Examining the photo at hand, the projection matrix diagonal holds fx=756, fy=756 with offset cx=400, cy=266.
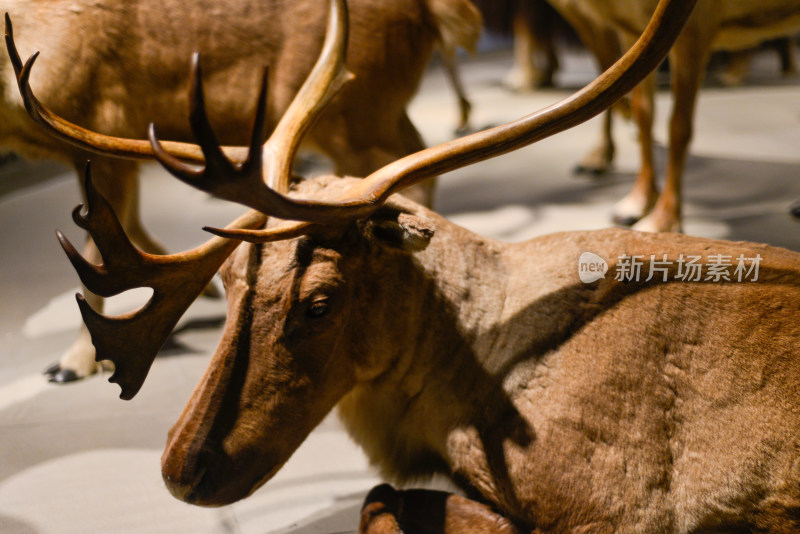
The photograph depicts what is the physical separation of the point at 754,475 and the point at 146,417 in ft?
4.89

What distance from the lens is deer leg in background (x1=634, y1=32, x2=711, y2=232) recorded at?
2.56 metres

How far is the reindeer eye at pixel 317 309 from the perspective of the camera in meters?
1.19

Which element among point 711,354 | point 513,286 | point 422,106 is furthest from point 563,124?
point 422,106

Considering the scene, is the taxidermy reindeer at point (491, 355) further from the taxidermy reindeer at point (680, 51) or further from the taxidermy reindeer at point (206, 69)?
the taxidermy reindeer at point (680, 51)

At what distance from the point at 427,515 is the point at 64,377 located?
1.42m

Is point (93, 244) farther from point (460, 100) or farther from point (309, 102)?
point (460, 100)

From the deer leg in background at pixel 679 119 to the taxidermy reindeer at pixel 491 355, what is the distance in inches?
54.7

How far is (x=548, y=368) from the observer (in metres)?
1.25

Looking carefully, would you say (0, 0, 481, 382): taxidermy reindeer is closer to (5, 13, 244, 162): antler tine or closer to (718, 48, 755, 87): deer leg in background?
(5, 13, 244, 162): antler tine

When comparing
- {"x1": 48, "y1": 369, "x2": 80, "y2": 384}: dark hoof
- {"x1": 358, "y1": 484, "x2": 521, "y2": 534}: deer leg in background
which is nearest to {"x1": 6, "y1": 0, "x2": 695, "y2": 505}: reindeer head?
{"x1": 358, "y1": 484, "x2": 521, "y2": 534}: deer leg in background

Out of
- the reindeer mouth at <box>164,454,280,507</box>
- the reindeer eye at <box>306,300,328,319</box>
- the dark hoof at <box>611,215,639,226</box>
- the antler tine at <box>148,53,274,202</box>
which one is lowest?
the dark hoof at <box>611,215,639,226</box>

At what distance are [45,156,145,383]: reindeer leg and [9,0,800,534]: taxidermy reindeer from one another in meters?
0.89

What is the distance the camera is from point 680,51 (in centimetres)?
254

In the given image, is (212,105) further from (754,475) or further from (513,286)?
(754,475)
